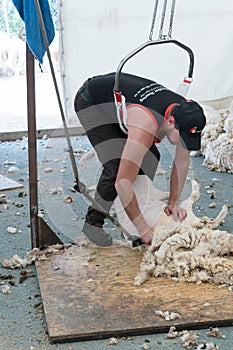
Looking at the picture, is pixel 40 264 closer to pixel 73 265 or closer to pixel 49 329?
pixel 73 265

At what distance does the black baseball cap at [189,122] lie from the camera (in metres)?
2.42

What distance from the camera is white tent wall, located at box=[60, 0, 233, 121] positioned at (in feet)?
15.6

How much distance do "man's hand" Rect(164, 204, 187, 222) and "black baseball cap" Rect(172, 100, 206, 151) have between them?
1.44ft

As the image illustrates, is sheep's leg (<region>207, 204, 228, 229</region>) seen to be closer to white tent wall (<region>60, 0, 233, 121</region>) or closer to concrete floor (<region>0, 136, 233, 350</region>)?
concrete floor (<region>0, 136, 233, 350</region>)

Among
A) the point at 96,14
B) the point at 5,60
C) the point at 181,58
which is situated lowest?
the point at 5,60

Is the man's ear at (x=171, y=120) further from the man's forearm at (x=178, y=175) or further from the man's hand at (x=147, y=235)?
the man's hand at (x=147, y=235)

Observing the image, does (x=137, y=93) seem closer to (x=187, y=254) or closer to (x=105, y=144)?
(x=105, y=144)

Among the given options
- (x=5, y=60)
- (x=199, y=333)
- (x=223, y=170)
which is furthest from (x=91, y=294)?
(x=5, y=60)

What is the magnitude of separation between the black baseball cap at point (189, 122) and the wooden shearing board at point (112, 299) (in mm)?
590

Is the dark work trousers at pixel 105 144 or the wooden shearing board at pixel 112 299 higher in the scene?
the dark work trousers at pixel 105 144

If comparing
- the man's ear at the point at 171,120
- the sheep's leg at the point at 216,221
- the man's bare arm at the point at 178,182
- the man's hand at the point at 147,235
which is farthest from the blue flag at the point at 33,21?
the sheep's leg at the point at 216,221

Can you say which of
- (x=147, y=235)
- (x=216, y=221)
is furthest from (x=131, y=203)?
(x=216, y=221)

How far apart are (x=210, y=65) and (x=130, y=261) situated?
2.99 metres

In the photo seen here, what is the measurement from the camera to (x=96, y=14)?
4727 millimetres
